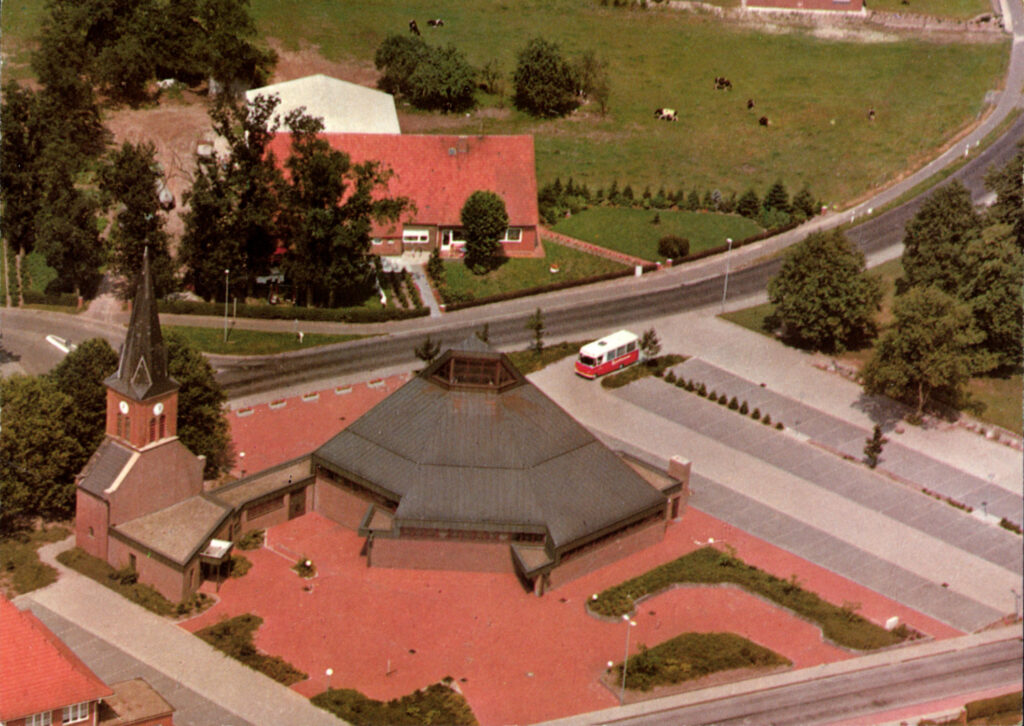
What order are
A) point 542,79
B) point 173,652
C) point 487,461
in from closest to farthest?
point 173,652 < point 487,461 < point 542,79

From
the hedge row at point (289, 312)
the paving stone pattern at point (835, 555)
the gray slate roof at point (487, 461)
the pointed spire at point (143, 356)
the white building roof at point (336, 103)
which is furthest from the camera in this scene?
the white building roof at point (336, 103)

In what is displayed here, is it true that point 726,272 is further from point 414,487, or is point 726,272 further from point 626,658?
point 626,658

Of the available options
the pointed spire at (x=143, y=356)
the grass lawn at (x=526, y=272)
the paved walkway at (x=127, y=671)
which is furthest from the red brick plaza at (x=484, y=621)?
the grass lawn at (x=526, y=272)

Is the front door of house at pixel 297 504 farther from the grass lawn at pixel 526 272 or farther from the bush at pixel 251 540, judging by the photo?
the grass lawn at pixel 526 272

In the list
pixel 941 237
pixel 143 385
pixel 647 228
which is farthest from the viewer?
pixel 647 228

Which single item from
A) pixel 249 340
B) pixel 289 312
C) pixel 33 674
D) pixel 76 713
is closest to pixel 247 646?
pixel 76 713

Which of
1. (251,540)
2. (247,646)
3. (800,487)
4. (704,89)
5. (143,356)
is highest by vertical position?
(704,89)

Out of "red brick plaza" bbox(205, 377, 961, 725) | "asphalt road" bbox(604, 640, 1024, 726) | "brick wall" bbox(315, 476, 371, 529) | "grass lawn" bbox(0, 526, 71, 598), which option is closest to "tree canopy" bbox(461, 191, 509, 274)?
"brick wall" bbox(315, 476, 371, 529)

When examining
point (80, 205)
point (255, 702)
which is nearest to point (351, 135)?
point (80, 205)
